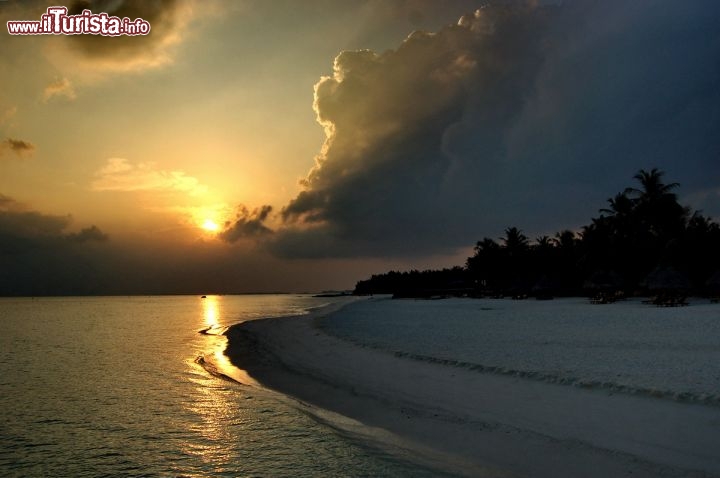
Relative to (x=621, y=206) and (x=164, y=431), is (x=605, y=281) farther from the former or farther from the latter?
(x=164, y=431)

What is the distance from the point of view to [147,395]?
603 inches

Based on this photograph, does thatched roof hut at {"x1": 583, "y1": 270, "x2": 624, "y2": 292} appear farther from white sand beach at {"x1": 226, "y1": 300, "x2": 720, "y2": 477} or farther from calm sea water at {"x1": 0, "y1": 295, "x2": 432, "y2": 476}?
calm sea water at {"x1": 0, "y1": 295, "x2": 432, "y2": 476}

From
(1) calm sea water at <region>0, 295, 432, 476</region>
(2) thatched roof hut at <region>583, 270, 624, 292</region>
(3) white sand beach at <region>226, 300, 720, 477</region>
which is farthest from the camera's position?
(2) thatched roof hut at <region>583, 270, 624, 292</region>

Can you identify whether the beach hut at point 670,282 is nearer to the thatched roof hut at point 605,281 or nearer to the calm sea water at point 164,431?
the thatched roof hut at point 605,281

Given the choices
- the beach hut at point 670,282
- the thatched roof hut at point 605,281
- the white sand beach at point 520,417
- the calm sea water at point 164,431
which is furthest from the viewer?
the thatched roof hut at point 605,281

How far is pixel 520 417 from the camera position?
10.0m

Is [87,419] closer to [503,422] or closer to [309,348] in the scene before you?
[503,422]

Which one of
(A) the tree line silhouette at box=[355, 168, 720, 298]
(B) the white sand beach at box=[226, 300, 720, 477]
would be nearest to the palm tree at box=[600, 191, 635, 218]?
(A) the tree line silhouette at box=[355, 168, 720, 298]

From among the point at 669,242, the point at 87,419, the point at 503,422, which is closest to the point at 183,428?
the point at 87,419

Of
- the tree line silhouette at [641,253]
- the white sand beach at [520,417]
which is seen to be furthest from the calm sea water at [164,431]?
the tree line silhouette at [641,253]

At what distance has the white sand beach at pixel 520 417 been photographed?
7.62 metres

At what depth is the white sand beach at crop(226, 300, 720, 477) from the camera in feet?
25.0

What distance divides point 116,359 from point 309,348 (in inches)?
406

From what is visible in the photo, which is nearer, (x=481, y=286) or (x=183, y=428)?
(x=183, y=428)
